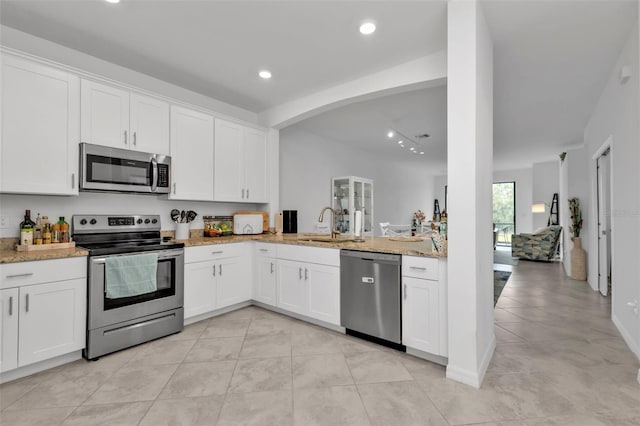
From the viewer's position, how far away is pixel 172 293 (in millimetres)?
2908

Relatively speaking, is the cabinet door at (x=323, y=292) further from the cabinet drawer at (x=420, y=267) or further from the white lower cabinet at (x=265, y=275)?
the cabinet drawer at (x=420, y=267)

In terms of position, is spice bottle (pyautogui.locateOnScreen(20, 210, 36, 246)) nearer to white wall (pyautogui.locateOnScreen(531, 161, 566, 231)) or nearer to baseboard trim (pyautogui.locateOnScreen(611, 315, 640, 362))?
baseboard trim (pyautogui.locateOnScreen(611, 315, 640, 362))

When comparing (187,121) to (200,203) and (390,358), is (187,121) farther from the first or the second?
(390,358)

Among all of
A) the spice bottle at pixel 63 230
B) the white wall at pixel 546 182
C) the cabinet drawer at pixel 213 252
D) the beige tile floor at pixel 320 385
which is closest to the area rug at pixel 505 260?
the white wall at pixel 546 182

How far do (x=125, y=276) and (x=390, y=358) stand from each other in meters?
2.31

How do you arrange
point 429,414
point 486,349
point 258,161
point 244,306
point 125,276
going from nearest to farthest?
point 429,414 → point 486,349 → point 125,276 → point 244,306 → point 258,161

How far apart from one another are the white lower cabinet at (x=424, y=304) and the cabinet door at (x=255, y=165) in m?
2.38

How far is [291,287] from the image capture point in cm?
331

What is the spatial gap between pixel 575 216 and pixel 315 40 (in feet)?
18.1

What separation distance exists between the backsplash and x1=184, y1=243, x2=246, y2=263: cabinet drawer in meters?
0.64

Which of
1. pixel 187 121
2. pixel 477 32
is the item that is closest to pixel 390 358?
pixel 477 32

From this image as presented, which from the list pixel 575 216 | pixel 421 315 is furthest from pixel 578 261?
pixel 421 315

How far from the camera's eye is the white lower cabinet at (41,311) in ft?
6.69

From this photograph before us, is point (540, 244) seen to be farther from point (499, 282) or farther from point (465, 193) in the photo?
point (465, 193)
